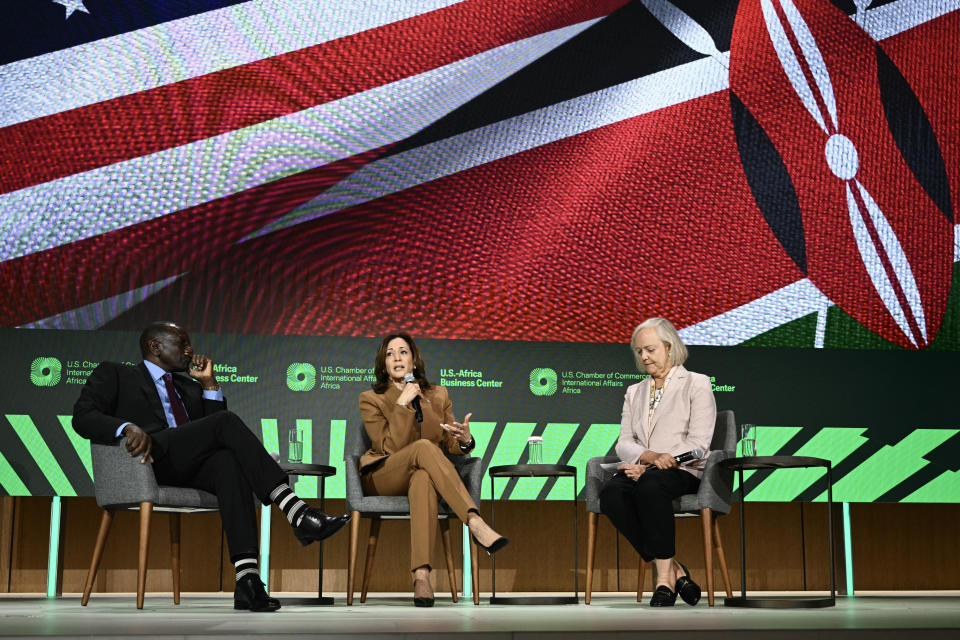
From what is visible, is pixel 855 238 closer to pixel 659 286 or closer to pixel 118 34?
pixel 659 286

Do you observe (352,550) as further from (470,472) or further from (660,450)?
(660,450)

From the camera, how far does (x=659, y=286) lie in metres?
5.44

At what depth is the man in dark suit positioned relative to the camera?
10.9ft

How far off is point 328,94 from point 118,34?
106 centimetres

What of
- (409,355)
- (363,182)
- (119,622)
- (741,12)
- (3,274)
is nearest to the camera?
(119,622)

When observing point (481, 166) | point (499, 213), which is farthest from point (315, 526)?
point (481, 166)

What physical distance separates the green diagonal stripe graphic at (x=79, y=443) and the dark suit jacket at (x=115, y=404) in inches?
43.5

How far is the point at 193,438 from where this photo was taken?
355 centimetres

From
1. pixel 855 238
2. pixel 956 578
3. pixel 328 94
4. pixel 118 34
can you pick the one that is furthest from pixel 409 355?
pixel 956 578

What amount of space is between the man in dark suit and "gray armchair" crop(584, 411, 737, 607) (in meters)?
1.20

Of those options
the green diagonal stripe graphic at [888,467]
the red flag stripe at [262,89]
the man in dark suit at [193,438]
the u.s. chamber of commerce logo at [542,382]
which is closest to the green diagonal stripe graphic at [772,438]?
the green diagonal stripe graphic at [888,467]

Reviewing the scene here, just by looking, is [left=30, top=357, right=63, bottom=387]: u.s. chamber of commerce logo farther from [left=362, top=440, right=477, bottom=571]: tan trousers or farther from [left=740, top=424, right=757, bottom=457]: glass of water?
[left=740, top=424, right=757, bottom=457]: glass of water

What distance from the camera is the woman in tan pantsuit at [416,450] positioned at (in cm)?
373

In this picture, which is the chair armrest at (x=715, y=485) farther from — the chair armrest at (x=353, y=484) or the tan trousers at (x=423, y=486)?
the chair armrest at (x=353, y=484)
